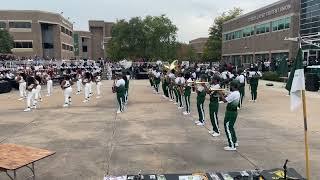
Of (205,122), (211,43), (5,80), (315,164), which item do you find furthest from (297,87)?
(211,43)

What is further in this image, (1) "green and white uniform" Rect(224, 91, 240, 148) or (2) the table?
(1) "green and white uniform" Rect(224, 91, 240, 148)

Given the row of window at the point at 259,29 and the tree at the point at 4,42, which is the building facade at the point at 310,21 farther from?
the tree at the point at 4,42

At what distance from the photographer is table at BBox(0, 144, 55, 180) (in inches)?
277

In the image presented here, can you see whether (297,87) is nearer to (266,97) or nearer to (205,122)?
(205,122)

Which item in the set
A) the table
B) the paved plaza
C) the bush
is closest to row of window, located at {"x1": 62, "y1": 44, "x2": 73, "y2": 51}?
the bush

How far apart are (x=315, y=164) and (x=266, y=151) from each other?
1.55 metres

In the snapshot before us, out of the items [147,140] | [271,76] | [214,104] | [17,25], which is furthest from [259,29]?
[147,140]

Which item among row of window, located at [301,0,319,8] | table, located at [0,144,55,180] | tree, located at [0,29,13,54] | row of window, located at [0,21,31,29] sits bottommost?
table, located at [0,144,55,180]

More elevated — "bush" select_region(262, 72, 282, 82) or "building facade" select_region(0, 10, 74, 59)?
"building facade" select_region(0, 10, 74, 59)

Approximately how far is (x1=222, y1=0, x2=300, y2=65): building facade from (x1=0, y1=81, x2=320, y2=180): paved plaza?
31126 mm

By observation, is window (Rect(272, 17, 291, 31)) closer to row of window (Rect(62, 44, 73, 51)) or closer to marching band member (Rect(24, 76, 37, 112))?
marching band member (Rect(24, 76, 37, 112))

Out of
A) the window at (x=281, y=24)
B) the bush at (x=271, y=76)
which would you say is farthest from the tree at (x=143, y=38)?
the bush at (x=271, y=76)

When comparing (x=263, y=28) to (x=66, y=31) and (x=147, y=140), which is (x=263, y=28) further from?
(x=66, y=31)

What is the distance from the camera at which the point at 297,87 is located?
764cm
